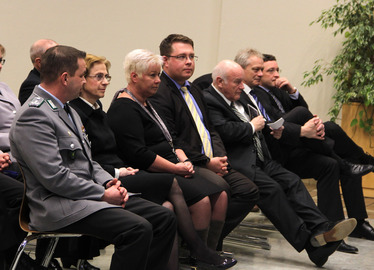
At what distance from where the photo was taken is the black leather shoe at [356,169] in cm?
478

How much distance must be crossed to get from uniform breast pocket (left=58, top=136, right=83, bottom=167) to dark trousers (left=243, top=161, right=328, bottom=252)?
1698 millimetres

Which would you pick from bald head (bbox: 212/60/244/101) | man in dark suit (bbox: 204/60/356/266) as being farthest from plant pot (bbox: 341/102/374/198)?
bald head (bbox: 212/60/244/101)

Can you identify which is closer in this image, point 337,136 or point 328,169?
point 328,169

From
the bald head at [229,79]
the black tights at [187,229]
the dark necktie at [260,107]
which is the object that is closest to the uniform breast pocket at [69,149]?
the black tights at [187,229]

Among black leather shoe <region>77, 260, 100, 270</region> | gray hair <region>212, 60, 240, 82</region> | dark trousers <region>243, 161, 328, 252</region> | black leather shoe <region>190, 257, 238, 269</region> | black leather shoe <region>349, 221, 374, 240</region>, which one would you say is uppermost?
gray hair <region>212, 60, 240, 82</region>

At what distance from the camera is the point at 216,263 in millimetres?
3494

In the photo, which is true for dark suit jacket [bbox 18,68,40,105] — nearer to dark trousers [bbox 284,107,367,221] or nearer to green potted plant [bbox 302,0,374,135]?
dark trousers [bbox 284,107,367,221]

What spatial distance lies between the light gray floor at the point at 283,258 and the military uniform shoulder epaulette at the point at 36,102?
1387 mm

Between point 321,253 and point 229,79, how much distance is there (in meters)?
1.36

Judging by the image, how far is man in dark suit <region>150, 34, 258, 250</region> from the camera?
155 inches

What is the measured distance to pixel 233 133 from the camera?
13.8 ft

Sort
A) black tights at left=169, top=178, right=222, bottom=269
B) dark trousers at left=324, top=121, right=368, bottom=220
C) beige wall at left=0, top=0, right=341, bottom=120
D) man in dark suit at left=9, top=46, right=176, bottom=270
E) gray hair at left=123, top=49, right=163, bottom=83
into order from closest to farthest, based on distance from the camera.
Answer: man in dark suit at left=9, top=46, right=176, bottom=270
black tights at left=169, top=178, right=222, bottom=269
gray hair at left=123, top=49, right=163, bottom=83
dark trousers at left=324, top=121, right=368, bottom=220
beige wall at left=0, top=0, right=341, bottom=120

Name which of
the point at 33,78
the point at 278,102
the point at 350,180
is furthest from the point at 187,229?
the point at 278,102

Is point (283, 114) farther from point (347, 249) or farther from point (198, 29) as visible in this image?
point (198, 29)
